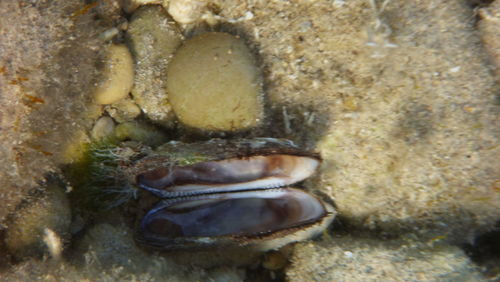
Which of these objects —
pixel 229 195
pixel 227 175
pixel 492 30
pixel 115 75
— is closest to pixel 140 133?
pixel 115 75

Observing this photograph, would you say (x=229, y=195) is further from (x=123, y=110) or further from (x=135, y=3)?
(x=135, y=3)

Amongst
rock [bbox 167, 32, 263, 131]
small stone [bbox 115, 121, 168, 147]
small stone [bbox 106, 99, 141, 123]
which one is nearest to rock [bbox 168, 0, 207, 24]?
rock [bbox 167, 32, 263, 131]

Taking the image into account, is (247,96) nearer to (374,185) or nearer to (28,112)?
(374,185)

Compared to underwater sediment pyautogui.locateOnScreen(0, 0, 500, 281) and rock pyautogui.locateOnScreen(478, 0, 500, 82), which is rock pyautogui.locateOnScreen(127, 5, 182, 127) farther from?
rock pyautogui.locateOnScreen(478, 0, 500, 82)

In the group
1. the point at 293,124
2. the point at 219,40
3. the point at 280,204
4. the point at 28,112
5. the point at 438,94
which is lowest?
the point at 280,204

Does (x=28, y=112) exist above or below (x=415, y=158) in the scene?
above

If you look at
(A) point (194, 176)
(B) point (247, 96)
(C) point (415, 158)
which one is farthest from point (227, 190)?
(C) point (415, 158)

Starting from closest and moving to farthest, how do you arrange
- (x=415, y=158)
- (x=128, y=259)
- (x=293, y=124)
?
(x=128, y=259) < (x=415, y=158) < (x=293, y=124)
